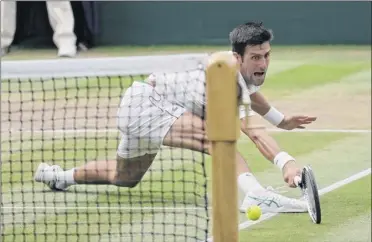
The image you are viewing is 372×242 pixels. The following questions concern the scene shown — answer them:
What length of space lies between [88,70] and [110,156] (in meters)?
4.43

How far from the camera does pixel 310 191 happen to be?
24.0ft

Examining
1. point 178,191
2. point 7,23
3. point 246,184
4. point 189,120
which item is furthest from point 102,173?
point 7,23

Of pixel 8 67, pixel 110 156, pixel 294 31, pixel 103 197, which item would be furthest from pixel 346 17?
pixel 8 67

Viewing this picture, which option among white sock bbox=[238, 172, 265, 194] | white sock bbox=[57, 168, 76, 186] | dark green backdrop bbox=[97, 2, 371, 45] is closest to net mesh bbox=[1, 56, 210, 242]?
white sock bbox=[57, 168, 76, 186]

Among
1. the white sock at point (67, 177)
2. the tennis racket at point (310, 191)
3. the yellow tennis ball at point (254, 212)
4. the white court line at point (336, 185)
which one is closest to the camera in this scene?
the tennis racket at point (310, 191)

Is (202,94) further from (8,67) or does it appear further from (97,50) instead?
(97,50)

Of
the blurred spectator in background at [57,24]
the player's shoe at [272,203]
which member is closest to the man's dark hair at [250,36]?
the player's shoe at [272,203]

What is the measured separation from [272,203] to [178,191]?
3.17ft

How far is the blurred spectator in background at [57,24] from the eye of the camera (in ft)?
56.8

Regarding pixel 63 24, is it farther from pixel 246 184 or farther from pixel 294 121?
pixel 246 184

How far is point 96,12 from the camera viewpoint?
18312 mm

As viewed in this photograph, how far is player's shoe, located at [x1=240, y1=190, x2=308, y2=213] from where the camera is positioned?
7773mm

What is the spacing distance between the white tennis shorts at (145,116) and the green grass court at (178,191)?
340 mm

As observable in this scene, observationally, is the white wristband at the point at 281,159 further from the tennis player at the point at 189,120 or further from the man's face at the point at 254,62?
the man's face at the point at 254,62
